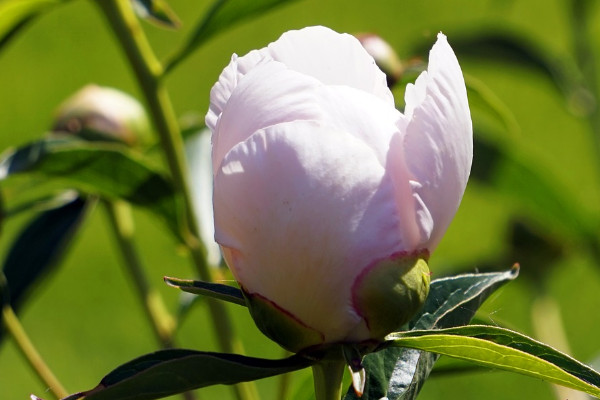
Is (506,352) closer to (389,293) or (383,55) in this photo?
(389,293)

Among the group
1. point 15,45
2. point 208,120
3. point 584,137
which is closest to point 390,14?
point 584,137

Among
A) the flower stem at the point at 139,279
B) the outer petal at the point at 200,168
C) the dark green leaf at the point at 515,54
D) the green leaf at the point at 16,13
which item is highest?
the dark green leaf at the point at 515,54

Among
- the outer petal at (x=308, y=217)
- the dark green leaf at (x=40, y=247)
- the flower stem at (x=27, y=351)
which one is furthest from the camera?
the dark green leaf at (x=40, y=247)

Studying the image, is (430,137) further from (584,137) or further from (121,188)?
(584,137)

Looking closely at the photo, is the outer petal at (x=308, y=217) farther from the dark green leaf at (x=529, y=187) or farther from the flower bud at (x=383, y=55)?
the dark green leaf at (x=529, y=187)

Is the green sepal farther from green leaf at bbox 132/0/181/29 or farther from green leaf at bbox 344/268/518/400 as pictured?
green leaf at bbox 132/0/181/29

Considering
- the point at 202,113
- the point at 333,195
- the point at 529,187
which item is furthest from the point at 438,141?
the point at 202,113

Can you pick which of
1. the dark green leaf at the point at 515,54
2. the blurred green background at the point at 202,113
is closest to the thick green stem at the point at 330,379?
the dark green leaf at the point at 515,54
